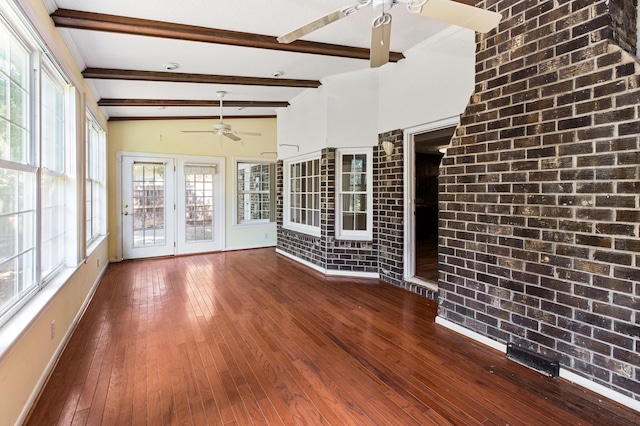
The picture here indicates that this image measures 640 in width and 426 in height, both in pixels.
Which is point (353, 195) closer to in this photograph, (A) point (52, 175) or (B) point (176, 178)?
(A) point (52, 175)

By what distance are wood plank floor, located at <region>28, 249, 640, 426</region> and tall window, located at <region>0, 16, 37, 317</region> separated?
0.78m

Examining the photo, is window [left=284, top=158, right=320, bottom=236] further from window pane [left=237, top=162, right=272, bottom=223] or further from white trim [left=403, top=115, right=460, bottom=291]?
white trim [left=403, top=115, right=460, bottom=291]

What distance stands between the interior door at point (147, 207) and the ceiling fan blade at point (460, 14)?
581 cm

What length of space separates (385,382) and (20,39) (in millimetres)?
3341

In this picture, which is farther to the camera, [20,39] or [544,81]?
[544,81]

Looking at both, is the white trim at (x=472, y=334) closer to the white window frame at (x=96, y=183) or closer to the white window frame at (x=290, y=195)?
the white window frame at (x=290, y=195)

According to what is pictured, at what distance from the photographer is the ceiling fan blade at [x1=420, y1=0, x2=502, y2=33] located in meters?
1.71

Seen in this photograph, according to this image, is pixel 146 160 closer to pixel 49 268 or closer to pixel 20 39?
pixel 49 268

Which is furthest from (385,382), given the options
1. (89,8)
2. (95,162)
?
(95,162)

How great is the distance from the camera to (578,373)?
2.07m

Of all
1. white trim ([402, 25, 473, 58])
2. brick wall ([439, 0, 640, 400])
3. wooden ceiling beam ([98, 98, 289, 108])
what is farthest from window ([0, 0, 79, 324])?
white trim ([402, 25, 473, 58])

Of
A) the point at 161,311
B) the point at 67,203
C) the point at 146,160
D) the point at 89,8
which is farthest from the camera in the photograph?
the point at 146,160

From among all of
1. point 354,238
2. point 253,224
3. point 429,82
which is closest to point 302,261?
point 354,238

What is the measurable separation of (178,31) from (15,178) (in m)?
1.84
